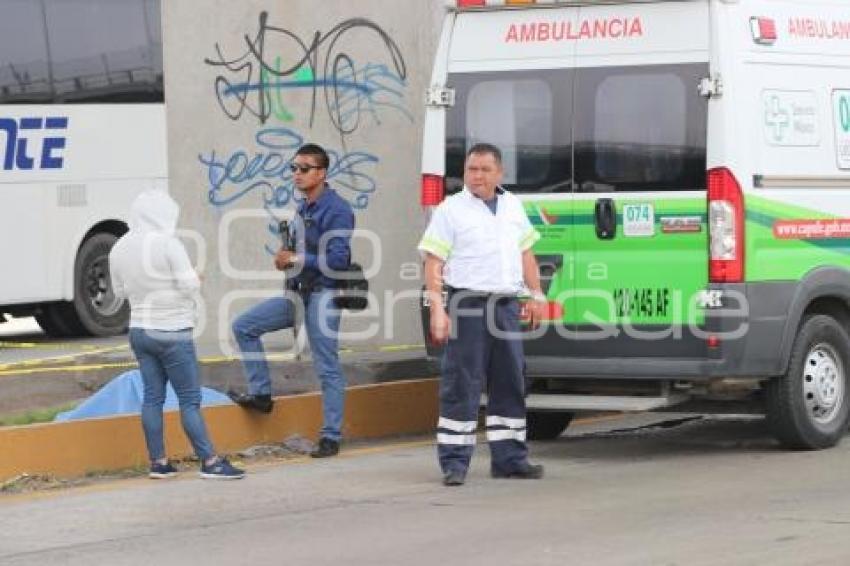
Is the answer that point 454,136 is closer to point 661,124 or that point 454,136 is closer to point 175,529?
point 661,124

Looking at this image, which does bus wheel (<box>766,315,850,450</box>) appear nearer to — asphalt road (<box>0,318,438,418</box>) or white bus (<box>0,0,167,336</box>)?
asphalt road (<box>0,318,438,418</box>)

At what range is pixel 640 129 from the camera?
1105 cm

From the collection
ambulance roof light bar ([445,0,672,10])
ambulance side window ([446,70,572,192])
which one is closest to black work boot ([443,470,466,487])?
ambulance side window ([446,70,572,192])

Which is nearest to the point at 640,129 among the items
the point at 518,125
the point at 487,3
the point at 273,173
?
the point at 518,125

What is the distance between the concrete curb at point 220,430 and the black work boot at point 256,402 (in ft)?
0.18

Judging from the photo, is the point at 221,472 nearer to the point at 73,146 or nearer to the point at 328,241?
the point at 328,241

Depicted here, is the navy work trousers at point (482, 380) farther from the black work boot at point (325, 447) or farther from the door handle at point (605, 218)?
the black work boot at point (325, 447)

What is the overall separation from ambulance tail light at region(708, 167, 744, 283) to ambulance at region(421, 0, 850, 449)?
0.04 ft

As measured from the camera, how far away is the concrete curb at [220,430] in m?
10.5

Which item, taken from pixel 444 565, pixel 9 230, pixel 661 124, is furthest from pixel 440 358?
pixel 9 230

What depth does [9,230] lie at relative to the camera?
722 inches

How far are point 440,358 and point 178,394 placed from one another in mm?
1650

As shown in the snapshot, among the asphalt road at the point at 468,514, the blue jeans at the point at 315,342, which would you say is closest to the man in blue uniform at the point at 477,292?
the asphalt road at the point at 468,514

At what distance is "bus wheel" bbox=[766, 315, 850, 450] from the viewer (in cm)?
1117
